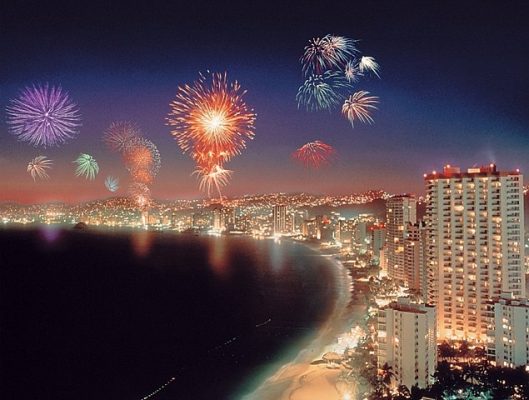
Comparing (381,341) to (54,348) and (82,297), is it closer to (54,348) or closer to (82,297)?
(54,348)

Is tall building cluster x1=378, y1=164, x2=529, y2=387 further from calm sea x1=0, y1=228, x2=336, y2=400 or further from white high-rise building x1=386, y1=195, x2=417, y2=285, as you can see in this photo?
white high-rise building x1=386, y1=195, x2=417, y2=285

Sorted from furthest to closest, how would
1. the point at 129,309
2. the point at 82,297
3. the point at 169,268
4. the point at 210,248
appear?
the point at 210,248 → the point at 169,268 → the point at 82,297 → the point at 129,309

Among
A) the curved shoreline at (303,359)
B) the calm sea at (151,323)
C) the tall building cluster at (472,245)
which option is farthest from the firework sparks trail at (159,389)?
the tall building cluster at (472,245)

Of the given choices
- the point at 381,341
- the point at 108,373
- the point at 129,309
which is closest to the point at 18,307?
the point at 129,309

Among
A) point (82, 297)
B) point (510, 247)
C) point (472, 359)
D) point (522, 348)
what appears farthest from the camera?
point (82, 297)

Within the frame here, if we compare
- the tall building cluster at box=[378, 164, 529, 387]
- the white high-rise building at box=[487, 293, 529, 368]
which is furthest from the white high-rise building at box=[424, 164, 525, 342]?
the white high-rise building at box=[487, 293, 529, 368]

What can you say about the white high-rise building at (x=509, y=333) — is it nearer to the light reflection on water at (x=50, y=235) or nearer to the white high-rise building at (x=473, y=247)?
the white high-rise building at (x=473, y=247)
